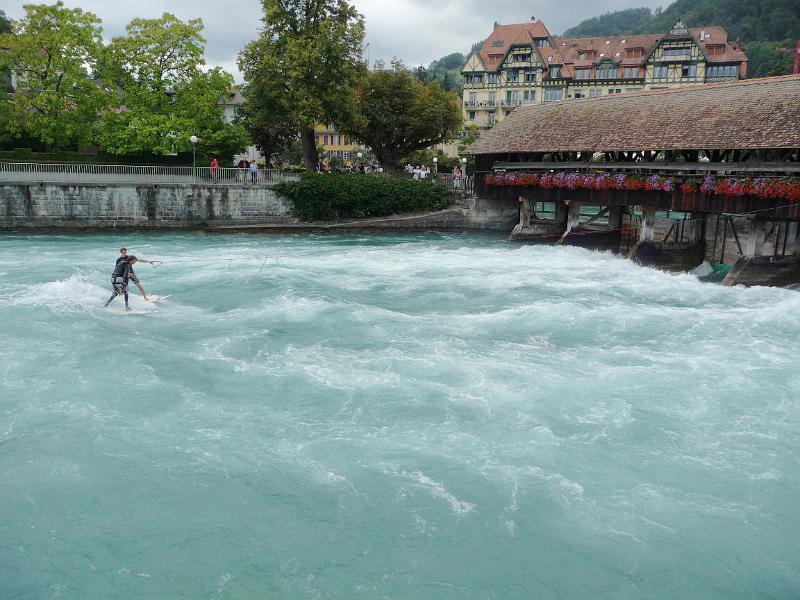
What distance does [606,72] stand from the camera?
55.3 metres

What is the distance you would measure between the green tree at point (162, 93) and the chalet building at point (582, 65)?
30.5 meters

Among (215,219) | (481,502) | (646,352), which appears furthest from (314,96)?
(481,502)

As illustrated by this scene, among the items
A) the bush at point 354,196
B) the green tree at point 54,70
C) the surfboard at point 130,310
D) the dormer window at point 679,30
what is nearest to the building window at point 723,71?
the dormer window at point 679,30

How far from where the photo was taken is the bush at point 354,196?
94.0ft

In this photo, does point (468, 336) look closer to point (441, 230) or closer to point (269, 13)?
point (441, 230)

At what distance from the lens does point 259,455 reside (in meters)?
8.26

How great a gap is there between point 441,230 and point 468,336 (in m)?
16.4

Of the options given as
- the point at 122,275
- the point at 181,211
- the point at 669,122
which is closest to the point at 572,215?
the point at 669,122

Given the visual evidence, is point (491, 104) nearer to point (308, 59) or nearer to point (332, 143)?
point (332, 143)

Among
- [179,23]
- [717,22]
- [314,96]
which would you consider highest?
[717,22]

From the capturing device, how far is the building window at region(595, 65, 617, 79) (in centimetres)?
5506

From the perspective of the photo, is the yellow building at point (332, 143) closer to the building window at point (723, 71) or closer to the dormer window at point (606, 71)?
the dormer window at point (606, 71)

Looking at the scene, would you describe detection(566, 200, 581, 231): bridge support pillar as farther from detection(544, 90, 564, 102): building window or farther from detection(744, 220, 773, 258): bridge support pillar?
detection(544, 90, 564, 102): building window

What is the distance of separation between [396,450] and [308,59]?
74.3ft
